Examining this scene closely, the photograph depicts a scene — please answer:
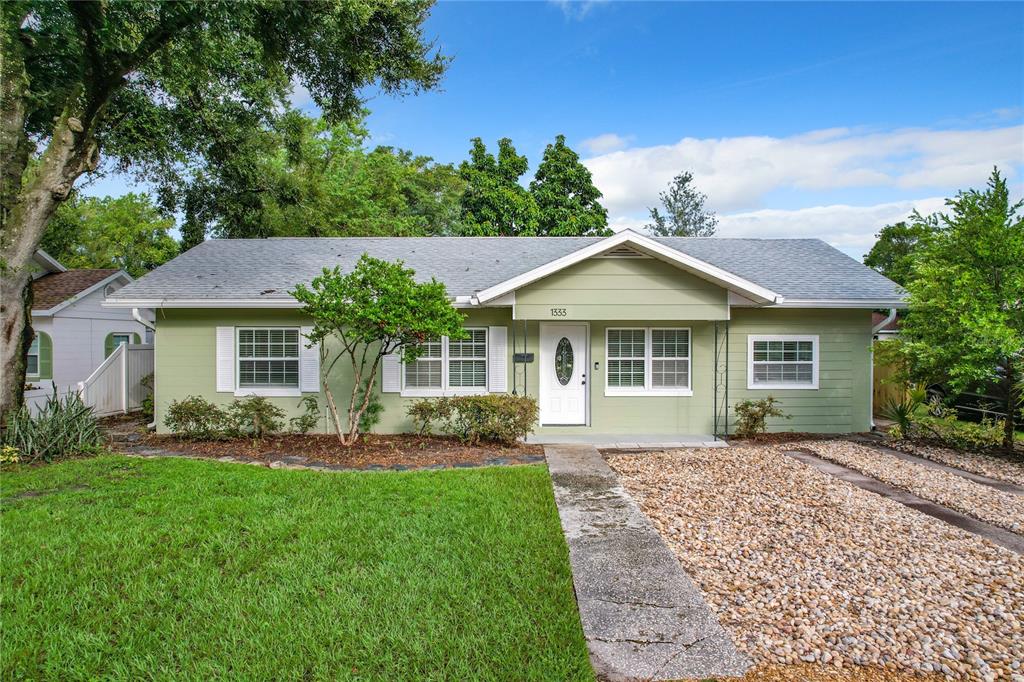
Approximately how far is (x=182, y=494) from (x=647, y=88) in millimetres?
14191

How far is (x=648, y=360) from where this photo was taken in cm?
1014

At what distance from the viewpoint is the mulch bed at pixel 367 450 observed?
786 centimetres

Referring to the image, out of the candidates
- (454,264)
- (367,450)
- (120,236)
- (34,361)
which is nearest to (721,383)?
(454,264)

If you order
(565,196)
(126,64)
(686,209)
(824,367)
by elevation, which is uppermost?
(686,209)

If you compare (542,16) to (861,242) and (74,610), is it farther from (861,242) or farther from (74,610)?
(861,242)

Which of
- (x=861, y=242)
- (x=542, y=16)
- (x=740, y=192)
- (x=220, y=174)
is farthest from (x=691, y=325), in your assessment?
(x=861, y=242)

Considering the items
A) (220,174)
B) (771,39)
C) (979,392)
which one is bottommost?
(979,392)

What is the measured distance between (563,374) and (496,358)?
4.56ft

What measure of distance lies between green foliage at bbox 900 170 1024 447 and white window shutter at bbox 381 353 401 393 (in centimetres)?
888

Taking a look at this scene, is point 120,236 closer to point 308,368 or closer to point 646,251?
point 308,368

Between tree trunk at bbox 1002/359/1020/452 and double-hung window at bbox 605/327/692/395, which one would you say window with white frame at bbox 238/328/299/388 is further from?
tree trunk at bbox 1002/359/1020/452

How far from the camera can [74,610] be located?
343cm

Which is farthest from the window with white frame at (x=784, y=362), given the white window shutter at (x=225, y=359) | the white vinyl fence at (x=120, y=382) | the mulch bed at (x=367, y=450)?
the white vinyl fence at (x=120, y=382)

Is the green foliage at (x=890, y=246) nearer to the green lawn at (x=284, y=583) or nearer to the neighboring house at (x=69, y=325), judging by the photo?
the green lawn at (x=284, y=583)
